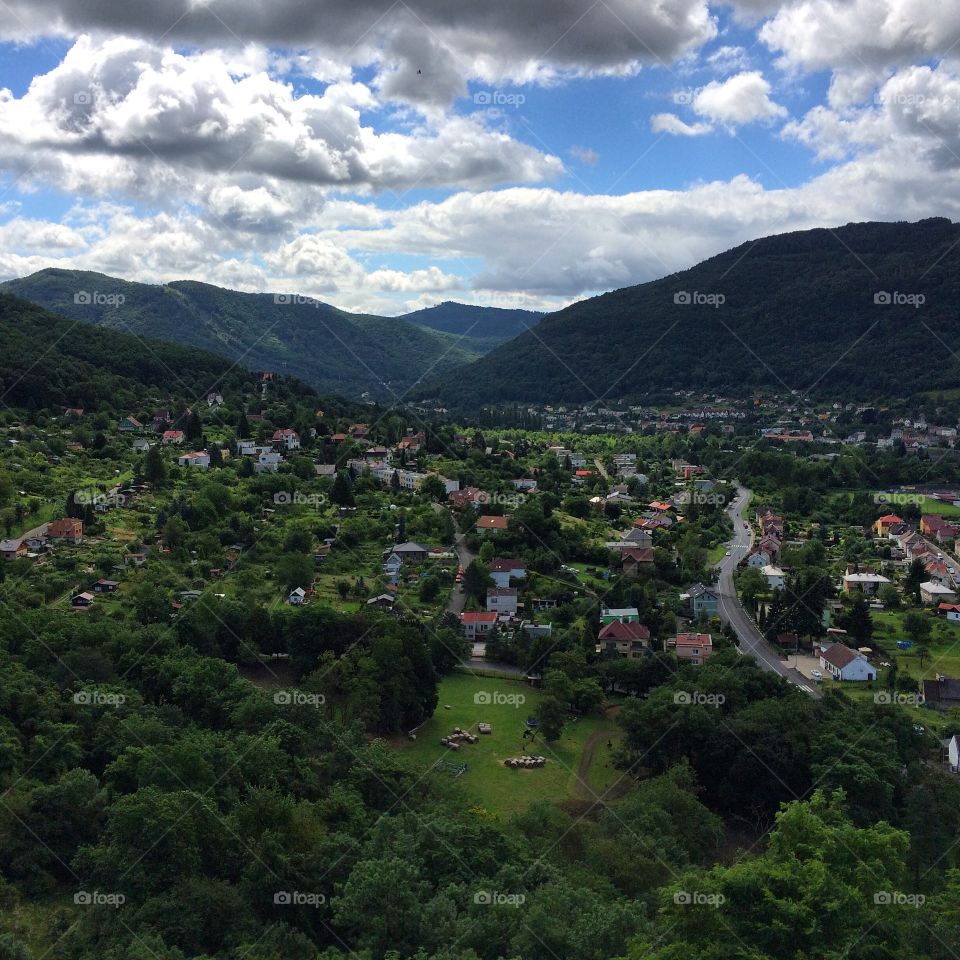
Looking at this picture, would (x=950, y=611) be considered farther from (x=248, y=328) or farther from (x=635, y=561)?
(x=248, y=328)

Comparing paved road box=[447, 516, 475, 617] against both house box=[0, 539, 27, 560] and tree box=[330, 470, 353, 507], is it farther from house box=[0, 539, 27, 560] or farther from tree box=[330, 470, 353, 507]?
house box=[0, 539, 27, 560]

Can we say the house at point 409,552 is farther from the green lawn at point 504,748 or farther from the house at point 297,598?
the green lawn at point 504,748

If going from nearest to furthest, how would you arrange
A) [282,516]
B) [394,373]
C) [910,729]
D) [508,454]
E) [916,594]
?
1. [910,729]
2. [916,594]
3. [282,516]
4. [508,454]
5. [394,373]

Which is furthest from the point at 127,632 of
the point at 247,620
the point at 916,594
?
the point at 916,594

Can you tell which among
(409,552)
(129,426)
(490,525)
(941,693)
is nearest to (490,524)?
(490,525)

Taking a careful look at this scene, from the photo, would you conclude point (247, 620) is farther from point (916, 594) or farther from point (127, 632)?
point (916, 594)
